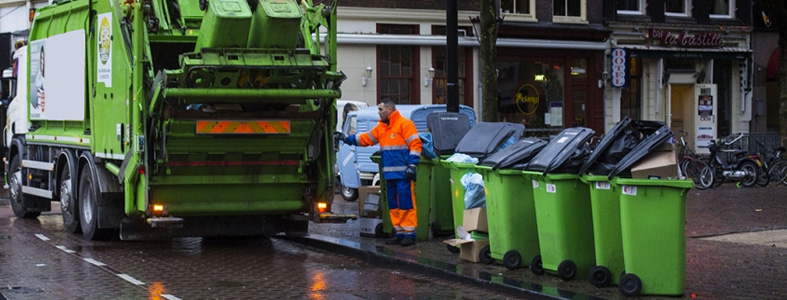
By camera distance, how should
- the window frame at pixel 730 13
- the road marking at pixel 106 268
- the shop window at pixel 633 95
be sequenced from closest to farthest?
the road marking at pixel 106 268 < the shop window at pixel 633 95 < the window frame at pixel 730 13

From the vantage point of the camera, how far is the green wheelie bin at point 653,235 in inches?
352

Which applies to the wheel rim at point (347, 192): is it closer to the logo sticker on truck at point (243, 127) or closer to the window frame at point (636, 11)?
the logo sticker on truck at point (243, 127)

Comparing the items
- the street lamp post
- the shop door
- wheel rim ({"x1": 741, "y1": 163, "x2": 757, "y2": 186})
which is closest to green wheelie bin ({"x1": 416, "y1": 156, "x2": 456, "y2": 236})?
the street lamp post

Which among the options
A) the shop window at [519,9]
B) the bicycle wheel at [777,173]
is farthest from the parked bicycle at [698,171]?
the shop window at [519,9]

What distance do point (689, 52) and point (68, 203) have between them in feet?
76.2

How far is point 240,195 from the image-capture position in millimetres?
12727

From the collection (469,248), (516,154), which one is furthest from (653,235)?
(469,248)

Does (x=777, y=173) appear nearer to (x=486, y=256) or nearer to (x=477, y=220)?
(x=477, y=220)

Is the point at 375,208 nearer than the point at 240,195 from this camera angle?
No

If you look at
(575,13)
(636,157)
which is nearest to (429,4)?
(575,13)

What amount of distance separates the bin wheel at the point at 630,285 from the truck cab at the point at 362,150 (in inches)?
396

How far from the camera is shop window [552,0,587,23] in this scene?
31.6 metres

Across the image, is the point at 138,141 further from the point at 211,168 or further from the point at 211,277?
the point at 211,277

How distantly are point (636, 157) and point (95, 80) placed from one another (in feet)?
22.3
